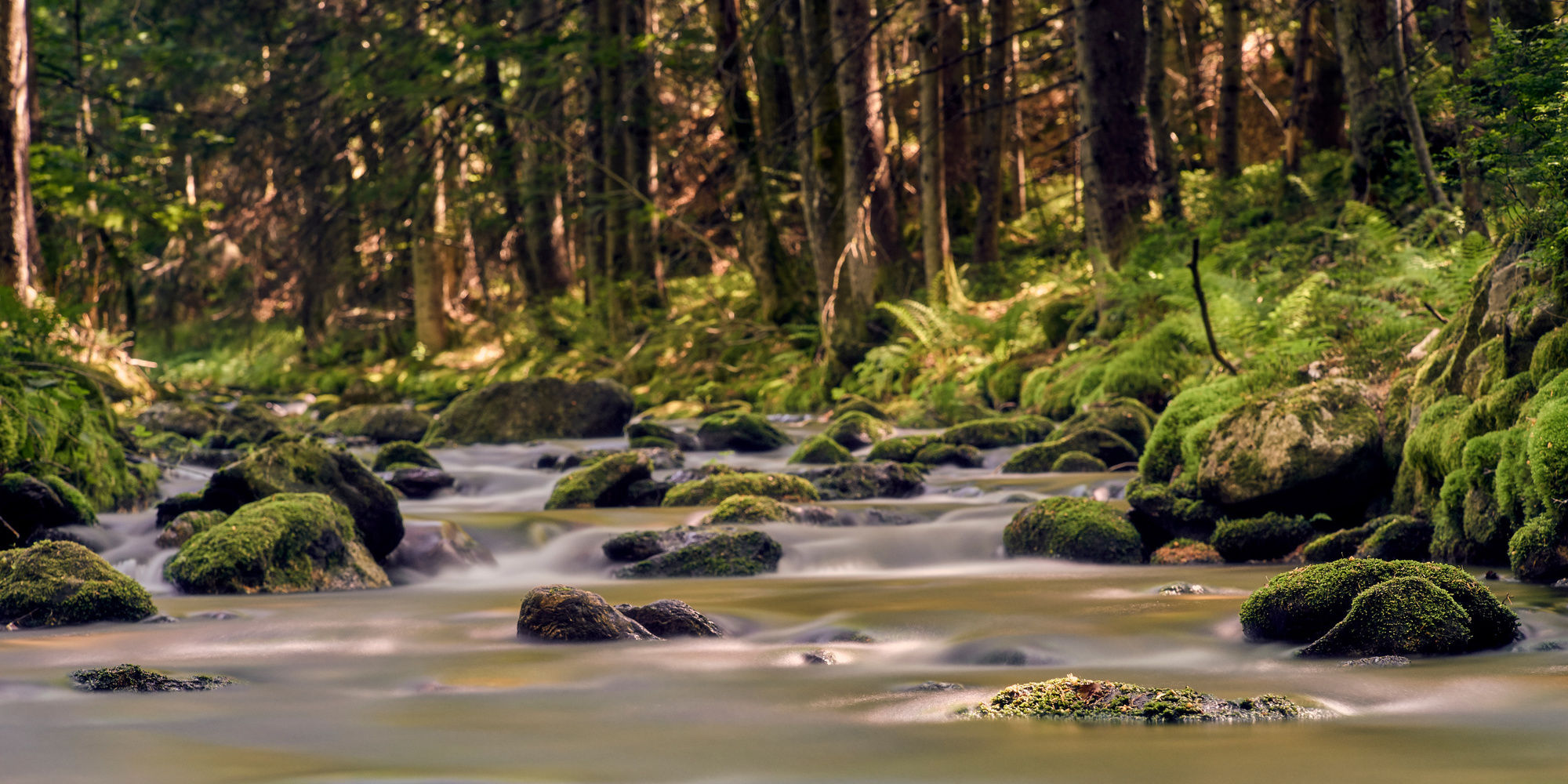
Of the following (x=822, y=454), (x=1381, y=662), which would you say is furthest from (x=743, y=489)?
(x=1381, y=662)

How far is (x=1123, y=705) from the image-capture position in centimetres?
343

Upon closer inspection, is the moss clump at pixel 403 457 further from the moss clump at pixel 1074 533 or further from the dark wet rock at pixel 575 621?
the dark wet rock at pixel 575 621

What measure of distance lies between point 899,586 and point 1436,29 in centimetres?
1024

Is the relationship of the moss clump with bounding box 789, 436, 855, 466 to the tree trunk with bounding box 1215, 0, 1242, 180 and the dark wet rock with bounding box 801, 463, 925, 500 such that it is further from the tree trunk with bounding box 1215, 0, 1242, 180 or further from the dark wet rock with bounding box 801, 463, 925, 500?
the tree trunk with bounding box 1215, 0, 1242, 180

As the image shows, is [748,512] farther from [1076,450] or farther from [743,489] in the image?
[1076,450]

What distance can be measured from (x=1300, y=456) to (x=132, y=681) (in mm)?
5153

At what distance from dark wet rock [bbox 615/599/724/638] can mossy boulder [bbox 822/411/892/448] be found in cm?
730

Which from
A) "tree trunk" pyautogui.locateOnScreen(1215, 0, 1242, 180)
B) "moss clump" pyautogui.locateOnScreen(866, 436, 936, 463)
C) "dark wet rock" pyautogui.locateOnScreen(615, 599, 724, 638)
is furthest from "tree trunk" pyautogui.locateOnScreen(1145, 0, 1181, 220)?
"dark wet rock" pyautogui.locateOnScreen(615, 599, 724, 638)

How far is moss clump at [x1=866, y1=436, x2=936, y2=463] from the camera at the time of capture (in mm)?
11172

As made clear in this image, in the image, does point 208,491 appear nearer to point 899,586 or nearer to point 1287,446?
point 899,586

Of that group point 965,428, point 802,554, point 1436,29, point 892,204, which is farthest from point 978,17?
point 802,554

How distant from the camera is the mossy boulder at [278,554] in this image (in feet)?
21.0

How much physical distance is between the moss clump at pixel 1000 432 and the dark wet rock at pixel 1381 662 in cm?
739

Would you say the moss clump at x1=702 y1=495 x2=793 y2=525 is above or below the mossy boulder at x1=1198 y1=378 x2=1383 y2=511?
below
